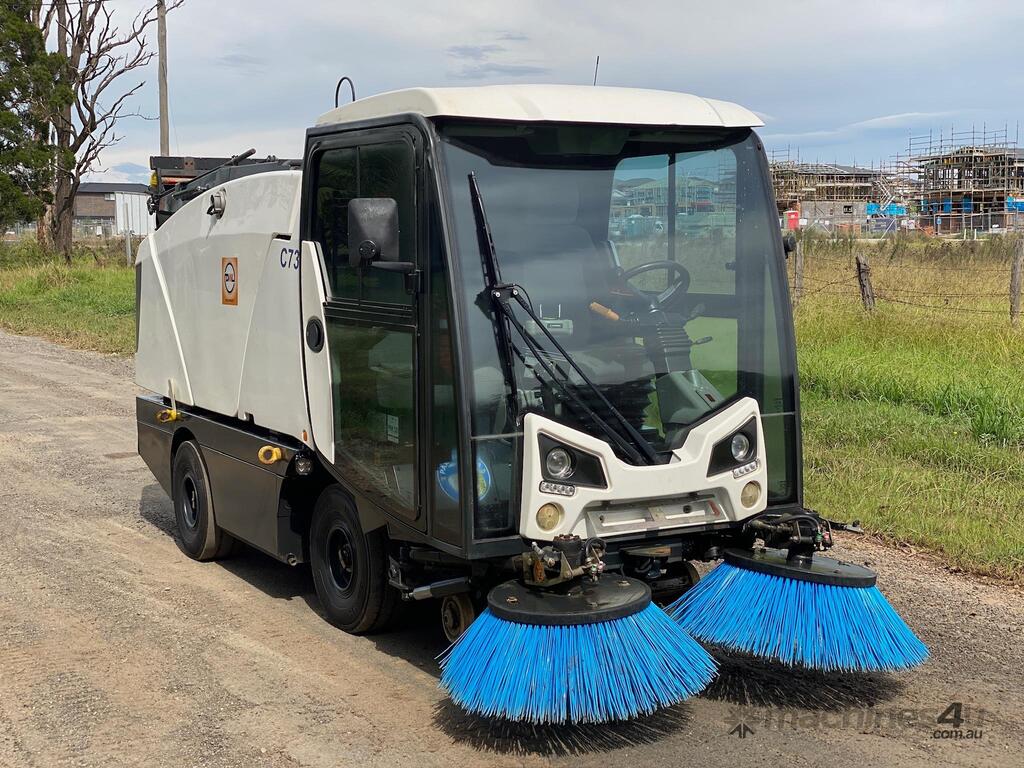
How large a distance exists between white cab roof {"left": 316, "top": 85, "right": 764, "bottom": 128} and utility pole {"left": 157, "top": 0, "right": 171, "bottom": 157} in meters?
20.6

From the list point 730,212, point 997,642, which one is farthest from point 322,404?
point 997,642

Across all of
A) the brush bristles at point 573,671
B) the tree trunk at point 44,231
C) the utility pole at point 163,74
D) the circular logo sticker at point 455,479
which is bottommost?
the brush bristles at point 573,671

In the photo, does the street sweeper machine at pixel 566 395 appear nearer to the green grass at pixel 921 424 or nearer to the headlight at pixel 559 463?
the headlight at pixel 559 463

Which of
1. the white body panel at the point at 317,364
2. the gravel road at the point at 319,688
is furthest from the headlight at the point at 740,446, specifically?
the white body panel at the point at 317,364

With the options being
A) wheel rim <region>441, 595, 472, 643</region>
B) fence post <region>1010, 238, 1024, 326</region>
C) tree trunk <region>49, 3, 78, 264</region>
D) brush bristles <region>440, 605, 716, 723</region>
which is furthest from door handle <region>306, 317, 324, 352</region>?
tree trunk <region>49, 3, 78, 264</region>

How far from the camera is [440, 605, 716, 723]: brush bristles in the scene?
3.96 meters

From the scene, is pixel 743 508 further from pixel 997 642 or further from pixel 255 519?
pixel 255 519

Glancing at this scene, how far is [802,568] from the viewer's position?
15.0 feet

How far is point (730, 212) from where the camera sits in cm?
490

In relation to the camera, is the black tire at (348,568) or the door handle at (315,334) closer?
the black tire at (348,568)

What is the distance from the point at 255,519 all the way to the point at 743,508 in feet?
8.92

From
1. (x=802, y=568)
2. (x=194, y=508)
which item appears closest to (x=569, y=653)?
(x=802, y=568)

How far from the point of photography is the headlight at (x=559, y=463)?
14.1 feet

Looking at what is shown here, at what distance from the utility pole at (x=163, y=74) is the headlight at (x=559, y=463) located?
21.8m
